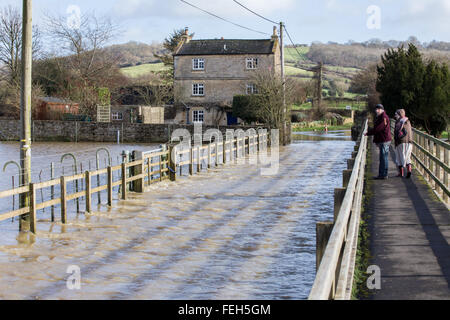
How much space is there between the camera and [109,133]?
5106cm

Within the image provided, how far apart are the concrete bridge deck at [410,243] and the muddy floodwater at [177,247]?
1415 mm

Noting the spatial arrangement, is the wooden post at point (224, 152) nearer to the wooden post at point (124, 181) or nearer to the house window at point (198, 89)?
the wooden post at point (124, 181)

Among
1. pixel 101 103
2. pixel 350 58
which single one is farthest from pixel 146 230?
pixel 350 58

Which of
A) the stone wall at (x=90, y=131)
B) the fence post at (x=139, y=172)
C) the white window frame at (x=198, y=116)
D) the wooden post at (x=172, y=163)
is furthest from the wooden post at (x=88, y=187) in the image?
the white window frame at (x=198, y=116)

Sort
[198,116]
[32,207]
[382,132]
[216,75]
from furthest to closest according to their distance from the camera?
[216,75], [198,116], [382,132], [32,207]

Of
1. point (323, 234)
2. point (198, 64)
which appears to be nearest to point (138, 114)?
point (198, 64)

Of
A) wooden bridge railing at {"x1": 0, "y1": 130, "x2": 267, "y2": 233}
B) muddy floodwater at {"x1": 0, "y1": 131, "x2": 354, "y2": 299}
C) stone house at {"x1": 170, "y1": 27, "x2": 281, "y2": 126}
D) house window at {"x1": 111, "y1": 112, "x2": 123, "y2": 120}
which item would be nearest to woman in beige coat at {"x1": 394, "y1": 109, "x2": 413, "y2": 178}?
muddy floodwater at {"x1": 0, "y1": 131, "x2": 354, "y2": 299}

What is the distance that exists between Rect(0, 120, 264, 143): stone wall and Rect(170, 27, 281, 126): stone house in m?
10.4

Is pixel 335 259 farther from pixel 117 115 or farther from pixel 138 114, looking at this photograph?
pixel 117 115

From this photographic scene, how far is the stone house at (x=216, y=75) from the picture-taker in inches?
2371

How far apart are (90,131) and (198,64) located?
1485 cm

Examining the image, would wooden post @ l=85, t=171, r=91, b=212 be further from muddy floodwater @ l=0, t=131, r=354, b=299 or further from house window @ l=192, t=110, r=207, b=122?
house window @ l=192, t=110, r=207, b=122

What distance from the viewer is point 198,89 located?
2424 inches

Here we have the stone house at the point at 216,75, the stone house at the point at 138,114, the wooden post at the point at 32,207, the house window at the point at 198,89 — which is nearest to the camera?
the wooden post at the point at 32,207
